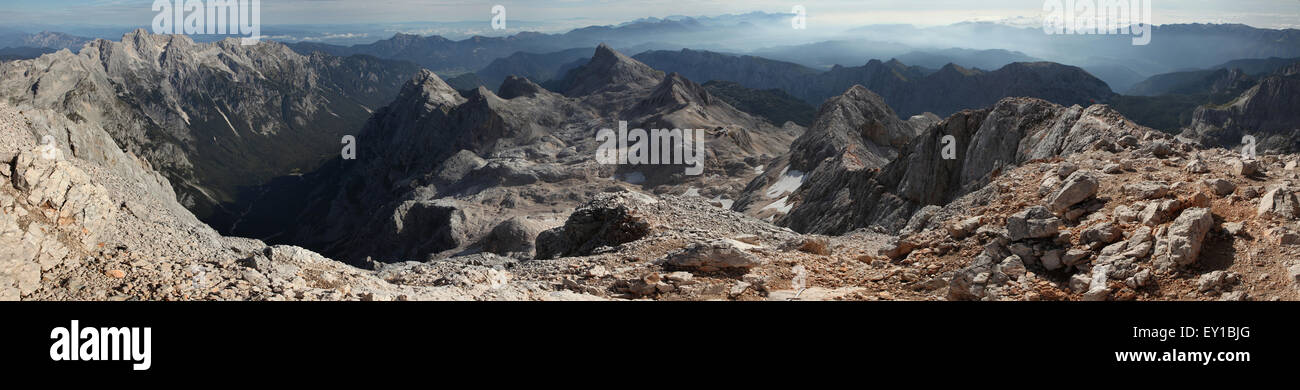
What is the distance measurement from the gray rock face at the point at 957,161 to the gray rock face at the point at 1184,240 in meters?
3.61

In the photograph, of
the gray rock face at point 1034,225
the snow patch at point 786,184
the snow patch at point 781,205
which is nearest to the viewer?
the gray rock face at point 1034,225

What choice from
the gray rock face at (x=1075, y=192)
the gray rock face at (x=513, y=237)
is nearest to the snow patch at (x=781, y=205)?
the gray rock face at (x=513, y=237)

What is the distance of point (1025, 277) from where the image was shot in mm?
12914

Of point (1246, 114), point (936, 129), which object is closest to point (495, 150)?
point (936, 129)

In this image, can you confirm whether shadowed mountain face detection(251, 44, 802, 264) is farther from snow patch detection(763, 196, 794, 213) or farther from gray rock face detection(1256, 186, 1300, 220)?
gray rock face detection(1256, 186, 1300, 220)

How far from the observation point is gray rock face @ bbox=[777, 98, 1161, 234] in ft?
83.1

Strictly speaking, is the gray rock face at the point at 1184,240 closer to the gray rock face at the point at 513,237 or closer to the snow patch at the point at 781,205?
the snow patch at the point at 781,205

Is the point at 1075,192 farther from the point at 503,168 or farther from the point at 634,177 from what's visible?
the point at 503,168

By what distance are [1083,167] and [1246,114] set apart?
754 feet

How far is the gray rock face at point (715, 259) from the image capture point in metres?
17.1

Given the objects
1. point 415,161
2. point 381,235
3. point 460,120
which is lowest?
point 381,235

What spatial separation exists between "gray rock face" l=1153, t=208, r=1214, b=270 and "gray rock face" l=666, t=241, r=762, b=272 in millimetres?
8677

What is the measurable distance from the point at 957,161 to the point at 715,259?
95.0ft
